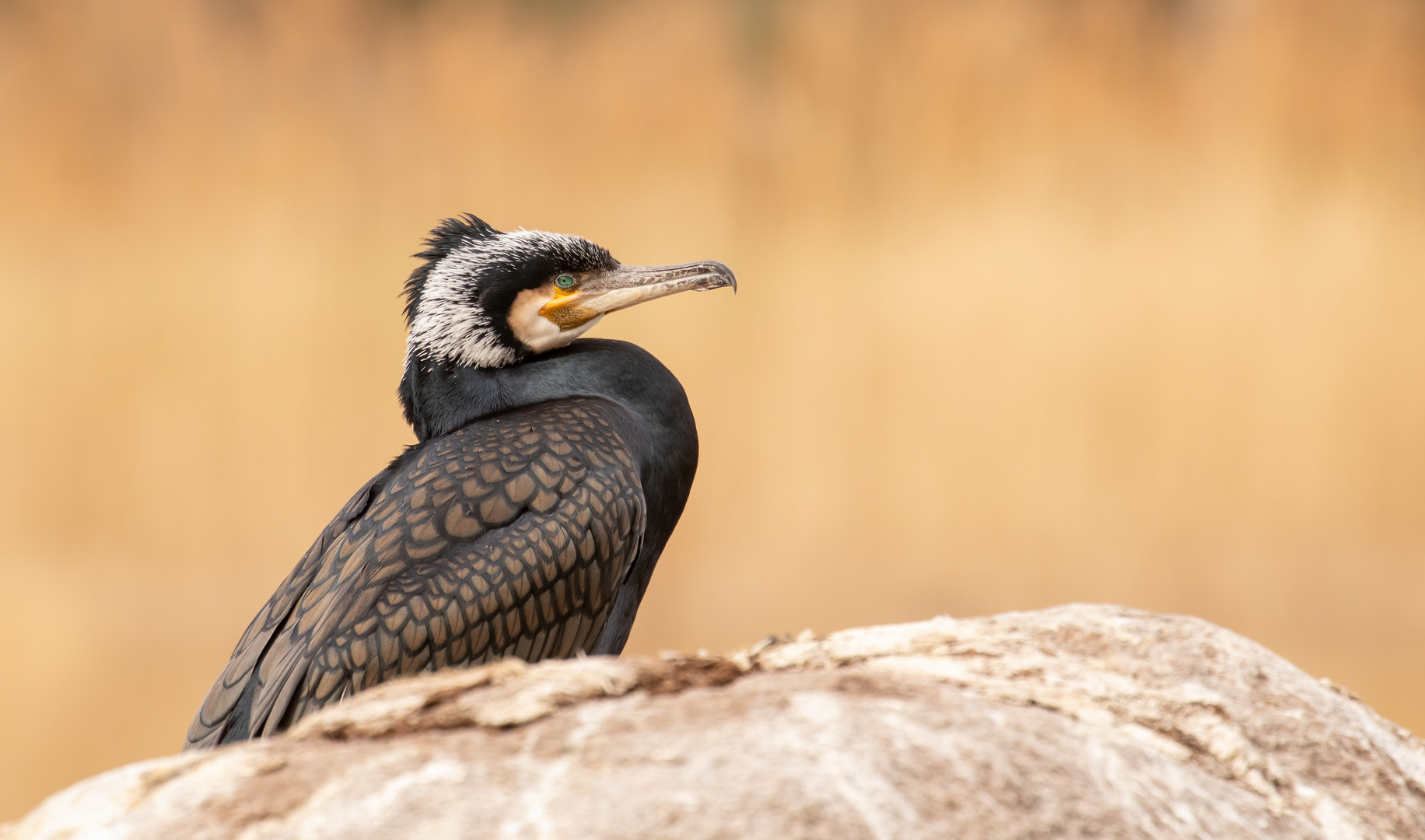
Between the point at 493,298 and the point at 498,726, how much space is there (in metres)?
1.69

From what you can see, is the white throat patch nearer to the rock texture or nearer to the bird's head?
the bird's head

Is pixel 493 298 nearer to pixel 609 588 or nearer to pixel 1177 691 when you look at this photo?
pixel 609 588

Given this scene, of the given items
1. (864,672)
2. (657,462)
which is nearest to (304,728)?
(864,672)

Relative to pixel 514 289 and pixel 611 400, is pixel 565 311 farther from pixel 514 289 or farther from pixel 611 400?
pixel 611 400

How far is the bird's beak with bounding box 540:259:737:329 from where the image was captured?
10.1 feet

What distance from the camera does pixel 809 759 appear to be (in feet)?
4.59

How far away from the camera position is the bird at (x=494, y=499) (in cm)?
240

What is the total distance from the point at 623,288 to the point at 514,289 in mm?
328

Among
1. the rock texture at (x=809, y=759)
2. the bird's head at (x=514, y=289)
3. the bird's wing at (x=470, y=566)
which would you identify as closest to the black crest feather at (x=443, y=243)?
the bird's head at (x=514, y=289)

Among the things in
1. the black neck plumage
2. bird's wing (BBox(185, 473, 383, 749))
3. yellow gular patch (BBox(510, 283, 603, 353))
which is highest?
yellow gular patch (BBox(510, 283, 603, 353))

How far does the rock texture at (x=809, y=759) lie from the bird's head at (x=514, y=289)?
142cm

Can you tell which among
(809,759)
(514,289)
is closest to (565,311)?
(514,289)

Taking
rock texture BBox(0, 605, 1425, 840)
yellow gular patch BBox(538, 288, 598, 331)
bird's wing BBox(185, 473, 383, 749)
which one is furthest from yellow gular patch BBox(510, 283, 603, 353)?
rock texture BBox(0, 605, 1425, 840)

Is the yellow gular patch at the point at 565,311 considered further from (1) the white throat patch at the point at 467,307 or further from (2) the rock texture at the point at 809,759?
(2) the rock texture at the point at 809,759
